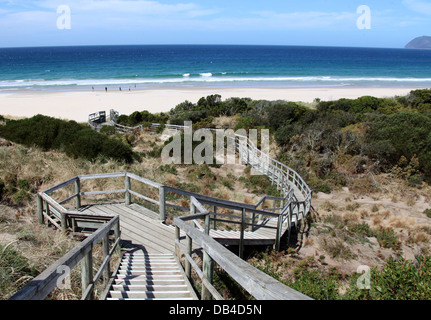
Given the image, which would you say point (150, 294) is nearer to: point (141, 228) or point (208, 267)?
point (208, 267)

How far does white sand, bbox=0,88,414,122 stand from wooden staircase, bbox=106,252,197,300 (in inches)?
1061

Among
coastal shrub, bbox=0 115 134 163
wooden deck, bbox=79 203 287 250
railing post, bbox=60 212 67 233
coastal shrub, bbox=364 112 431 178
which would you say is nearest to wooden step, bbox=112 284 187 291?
wooden deck, bbox=79 203 287 250

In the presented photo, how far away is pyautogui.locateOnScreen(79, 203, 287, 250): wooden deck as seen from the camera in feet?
Answer: 19.6

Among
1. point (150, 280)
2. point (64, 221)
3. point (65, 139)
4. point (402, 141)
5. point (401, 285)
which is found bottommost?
point (150, 280)

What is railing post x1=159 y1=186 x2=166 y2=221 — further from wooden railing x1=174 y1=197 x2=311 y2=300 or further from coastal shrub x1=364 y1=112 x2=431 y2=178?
coastal shrub x1=364 y1=112 x2=431 y2=178

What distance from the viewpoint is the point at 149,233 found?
640 centimetres

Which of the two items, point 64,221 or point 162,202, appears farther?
point 162,202

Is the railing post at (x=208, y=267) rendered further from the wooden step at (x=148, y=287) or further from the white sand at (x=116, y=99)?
the white sand at (x=116, y=99)

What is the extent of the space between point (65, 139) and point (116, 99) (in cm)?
2776

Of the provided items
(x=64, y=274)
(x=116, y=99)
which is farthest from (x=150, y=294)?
(x=116, y=99)

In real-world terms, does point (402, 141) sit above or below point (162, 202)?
above

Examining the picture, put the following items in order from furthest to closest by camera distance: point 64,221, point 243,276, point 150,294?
point 64,221
point 150,294
point 243,276

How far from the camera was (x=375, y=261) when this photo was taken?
7703 millimetres
